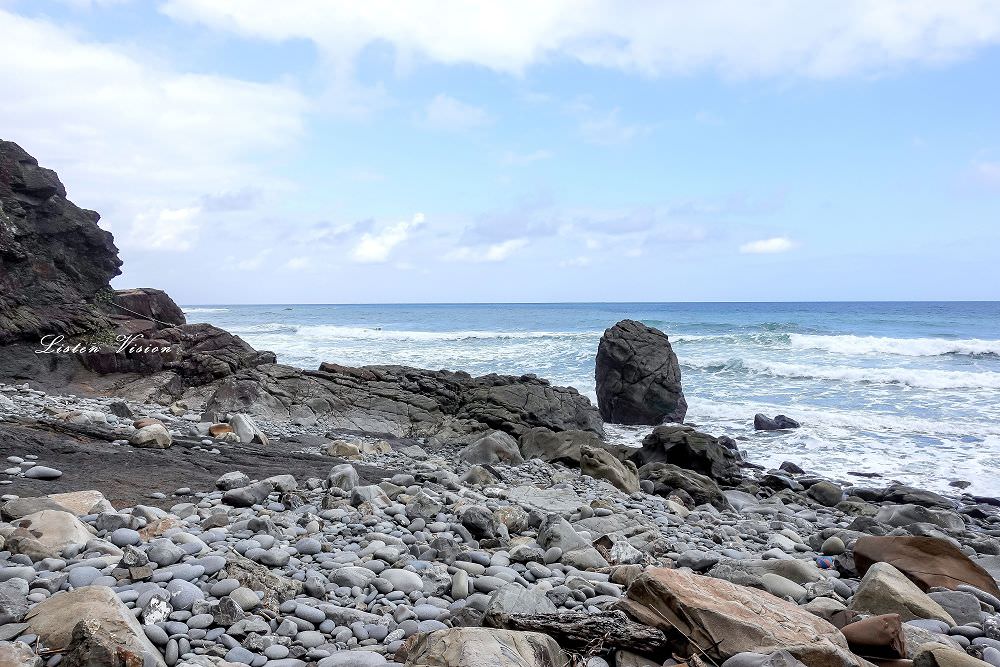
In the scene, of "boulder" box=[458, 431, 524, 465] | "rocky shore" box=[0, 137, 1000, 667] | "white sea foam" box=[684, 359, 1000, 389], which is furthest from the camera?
"white sea foam" box=[684, 359, 1000, 389]

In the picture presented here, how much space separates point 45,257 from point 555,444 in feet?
40.3

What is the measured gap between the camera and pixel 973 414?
52.4 ft

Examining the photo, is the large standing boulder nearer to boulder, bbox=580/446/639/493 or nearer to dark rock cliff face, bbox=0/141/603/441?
dark rock cliff face, bbox=0/141/603/441

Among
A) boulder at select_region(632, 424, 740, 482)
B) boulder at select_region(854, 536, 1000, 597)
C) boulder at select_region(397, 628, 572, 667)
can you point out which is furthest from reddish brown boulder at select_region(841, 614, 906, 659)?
boulder at select_region(632, 424, 740, 482)

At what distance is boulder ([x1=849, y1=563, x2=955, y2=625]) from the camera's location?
3.63 metres

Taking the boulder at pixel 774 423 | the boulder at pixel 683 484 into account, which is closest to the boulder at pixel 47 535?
the boulder at pixel 683 484

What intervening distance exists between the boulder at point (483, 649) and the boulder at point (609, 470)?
5901mm

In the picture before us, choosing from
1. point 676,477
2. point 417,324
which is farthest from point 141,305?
point 417,324

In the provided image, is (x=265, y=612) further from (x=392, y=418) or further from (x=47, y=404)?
(x=392, y=418)

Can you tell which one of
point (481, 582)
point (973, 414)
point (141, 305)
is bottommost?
point (973, 414)

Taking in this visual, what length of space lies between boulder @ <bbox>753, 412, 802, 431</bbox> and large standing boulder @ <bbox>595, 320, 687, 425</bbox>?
187 cm

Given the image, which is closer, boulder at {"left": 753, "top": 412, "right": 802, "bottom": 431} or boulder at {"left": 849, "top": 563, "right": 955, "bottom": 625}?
boulder at {"left": 849, "top": 563, "right": 955, "bottom": 625}

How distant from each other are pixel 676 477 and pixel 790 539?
9.83 ft

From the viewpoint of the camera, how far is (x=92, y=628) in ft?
8.23
